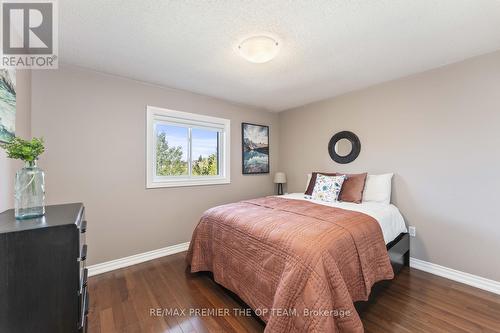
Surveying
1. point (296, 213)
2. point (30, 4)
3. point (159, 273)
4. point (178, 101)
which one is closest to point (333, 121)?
point (296, 213)

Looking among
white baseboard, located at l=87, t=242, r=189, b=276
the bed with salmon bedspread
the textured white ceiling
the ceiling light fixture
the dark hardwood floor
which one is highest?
the textured white ceiling

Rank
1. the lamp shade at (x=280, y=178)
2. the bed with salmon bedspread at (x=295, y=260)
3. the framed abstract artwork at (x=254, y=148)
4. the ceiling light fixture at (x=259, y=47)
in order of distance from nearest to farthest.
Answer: the bed with salmon bedspread at (x=295, y=260) < the ceiling light fixture at (x=259, y=47) < the framed abstract artwork at (x=254, y=148) < the lamp shade at (x=280, y=178)

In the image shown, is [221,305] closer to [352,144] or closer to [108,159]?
[108,159]

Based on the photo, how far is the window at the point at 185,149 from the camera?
109 inches

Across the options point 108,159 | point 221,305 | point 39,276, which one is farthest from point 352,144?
point 39,276

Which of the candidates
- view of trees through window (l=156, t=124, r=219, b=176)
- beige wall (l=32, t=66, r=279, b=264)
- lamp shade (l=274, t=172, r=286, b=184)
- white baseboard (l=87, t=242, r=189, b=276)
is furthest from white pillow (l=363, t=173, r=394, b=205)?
white baseboard (l=87, t=242, r=189, b=276)

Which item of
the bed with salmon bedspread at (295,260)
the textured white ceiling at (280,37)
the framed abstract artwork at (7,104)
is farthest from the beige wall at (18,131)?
the bed with salmon bedspread at (295,260)

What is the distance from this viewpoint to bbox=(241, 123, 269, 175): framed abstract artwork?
3.67 metres

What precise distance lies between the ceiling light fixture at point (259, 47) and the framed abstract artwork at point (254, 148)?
1.87 m

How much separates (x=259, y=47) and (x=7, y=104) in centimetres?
178

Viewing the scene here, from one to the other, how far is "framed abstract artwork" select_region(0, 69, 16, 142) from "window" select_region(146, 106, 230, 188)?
1.25 m

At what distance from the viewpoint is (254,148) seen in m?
3.80

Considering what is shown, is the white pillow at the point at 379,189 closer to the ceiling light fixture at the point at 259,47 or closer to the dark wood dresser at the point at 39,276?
the ceiling light fixture at the point at 259,47

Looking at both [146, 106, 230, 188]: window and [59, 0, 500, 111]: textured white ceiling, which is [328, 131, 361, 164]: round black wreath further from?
[146, 106, 230, 188]: window
